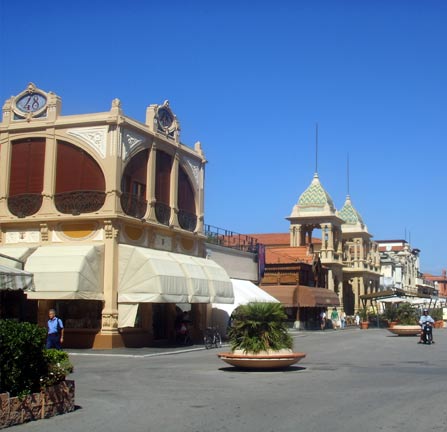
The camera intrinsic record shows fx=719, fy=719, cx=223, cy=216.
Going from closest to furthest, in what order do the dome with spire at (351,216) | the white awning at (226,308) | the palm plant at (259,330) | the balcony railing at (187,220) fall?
the palm plant at (259,330) → the balcony railing at (187,220) → the white awning at (226,308) → the dome with spire at (351,216)

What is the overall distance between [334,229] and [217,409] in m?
60.7

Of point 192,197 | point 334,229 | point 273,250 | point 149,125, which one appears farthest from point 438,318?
point 149,125

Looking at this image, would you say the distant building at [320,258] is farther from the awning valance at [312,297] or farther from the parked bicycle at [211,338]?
the parked bicycle at [211,338]

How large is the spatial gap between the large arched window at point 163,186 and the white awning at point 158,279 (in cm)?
173

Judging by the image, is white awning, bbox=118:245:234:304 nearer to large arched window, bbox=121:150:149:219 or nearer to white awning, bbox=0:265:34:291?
large arched window, bbox=121:150:149:219

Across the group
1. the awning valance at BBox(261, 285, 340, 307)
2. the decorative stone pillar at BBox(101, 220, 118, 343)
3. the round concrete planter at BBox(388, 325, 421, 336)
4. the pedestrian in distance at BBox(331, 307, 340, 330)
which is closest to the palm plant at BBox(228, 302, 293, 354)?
the decorative stone pillar at BBox(101, 220, 118, 343)

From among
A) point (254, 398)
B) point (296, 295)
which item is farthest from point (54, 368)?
point (296, 295)

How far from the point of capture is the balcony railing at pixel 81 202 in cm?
2783

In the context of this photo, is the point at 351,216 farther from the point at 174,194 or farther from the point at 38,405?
the point at 38,405

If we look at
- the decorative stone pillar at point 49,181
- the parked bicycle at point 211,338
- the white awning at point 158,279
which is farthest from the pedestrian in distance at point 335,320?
the decorative stone pillar at point 49,181

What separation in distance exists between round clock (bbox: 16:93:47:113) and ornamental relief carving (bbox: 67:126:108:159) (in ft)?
7.87

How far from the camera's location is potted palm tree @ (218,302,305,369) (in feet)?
58.2

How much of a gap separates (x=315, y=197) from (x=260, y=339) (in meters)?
54.2

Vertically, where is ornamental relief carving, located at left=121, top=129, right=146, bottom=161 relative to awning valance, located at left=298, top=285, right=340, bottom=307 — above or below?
above
